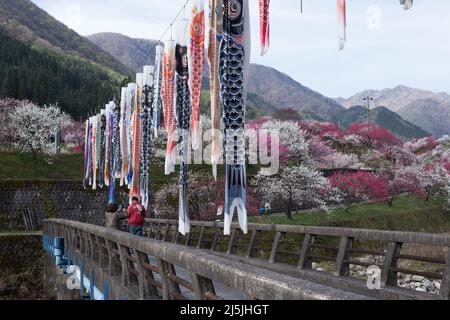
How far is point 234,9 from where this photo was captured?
8352mm

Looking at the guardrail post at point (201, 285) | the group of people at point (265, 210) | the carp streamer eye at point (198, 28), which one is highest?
the carp streamer eye at point (198, 28)

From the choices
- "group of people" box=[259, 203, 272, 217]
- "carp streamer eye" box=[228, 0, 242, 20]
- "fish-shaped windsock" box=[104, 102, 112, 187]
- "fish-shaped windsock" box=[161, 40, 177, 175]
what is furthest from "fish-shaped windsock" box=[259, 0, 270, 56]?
"group of people" box=[259, 203, 272, 217]

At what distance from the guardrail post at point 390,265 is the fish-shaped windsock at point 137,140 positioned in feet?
→ 30.3

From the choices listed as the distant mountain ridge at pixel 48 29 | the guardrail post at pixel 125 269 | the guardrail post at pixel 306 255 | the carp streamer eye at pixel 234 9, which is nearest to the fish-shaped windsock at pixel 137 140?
the guardrail post at pixel 306 255

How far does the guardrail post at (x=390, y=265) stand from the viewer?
24.5ft

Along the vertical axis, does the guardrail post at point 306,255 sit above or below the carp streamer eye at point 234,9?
below

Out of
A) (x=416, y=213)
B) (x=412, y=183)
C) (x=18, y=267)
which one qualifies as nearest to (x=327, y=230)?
(x=18, y=267)

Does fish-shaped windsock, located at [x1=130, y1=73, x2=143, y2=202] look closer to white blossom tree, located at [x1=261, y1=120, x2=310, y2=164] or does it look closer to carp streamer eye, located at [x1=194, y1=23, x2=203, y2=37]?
carp streamer eye, located at [x1=194, y1=23, x2=203, y2=37]

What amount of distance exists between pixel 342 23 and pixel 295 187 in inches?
1250

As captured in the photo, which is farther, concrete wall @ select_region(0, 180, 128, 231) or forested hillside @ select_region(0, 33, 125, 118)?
forested hillside @ select_region(0, 33, 125, 118)

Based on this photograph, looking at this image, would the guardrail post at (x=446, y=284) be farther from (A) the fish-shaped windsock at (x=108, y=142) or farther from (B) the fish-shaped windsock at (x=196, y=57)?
(A) the fish-shaped windsock at (x=108, y=142)

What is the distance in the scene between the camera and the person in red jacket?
13.7 m

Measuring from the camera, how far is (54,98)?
79.9 meters

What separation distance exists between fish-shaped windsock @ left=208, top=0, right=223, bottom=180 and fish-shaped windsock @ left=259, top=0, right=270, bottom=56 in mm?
756
